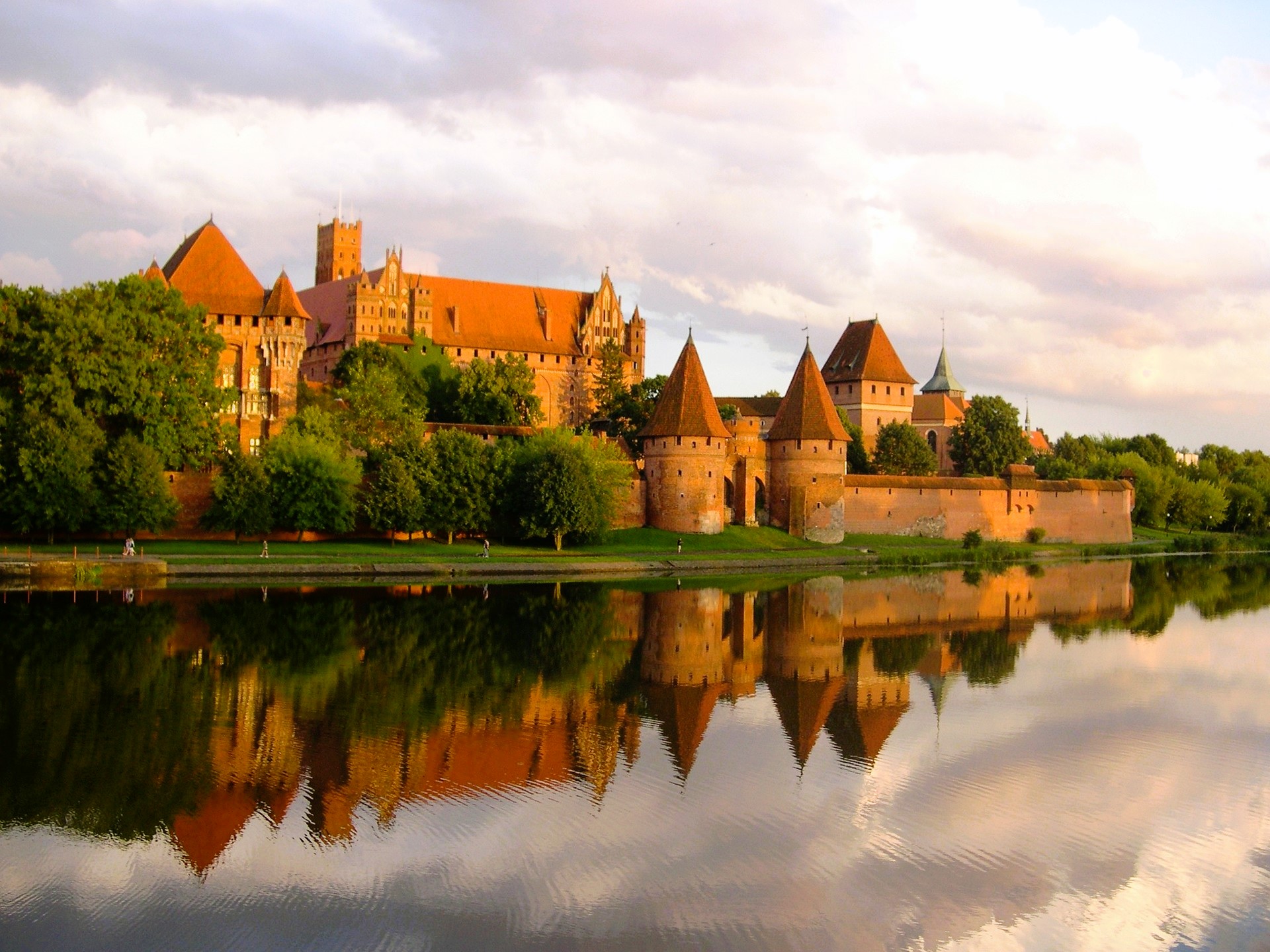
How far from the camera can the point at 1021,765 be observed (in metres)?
15.6

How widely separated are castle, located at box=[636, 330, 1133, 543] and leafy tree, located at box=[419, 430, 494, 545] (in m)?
7.08

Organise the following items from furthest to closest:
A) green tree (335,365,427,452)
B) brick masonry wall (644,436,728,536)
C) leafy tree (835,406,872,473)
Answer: leafy tree (835,406,872,473), brick masonry wall (644,436,728,536), green tree (335,365,427,452)

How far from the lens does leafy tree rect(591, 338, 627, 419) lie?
58.0 metres

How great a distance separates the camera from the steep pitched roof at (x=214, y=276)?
4622 cm

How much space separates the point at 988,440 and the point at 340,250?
4767cm

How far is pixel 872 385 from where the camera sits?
66.5 metres

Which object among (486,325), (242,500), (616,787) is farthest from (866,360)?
(616,787)

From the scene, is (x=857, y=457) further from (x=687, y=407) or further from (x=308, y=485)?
(x=308, y=485)

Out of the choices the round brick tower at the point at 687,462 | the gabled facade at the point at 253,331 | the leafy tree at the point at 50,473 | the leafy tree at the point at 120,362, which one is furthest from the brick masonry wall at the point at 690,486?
the leafy tree at the point at 50,473

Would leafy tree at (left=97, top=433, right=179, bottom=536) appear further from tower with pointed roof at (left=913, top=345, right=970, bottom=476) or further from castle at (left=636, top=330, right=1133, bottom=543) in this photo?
tower with pointed roof at (left=913, top=345, right=970, bottom=476)

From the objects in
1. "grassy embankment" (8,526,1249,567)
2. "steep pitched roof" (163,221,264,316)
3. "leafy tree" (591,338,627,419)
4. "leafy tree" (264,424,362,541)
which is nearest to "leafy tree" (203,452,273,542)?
"leafy tree" (264,424,362,541)

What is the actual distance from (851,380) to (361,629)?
45340 mm

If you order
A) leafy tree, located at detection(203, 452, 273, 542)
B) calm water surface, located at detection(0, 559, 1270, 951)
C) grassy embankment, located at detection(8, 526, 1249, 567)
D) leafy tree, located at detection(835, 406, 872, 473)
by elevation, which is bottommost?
calm water surface, located at detection(0, 559, 1270, 951)

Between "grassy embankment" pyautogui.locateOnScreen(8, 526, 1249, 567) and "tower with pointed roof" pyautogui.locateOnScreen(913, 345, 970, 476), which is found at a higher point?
"tower with pointed roof" pyautogui.locateOnScreen(913, 345, 970, 476)
